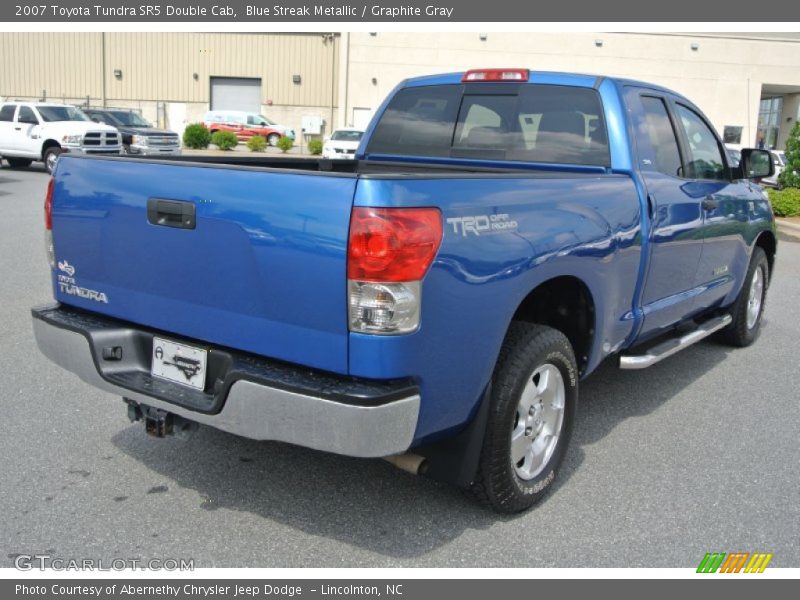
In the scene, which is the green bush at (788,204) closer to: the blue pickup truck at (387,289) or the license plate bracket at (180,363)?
the blue pickup truck at (387,289)

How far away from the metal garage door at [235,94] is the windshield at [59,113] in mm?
26489

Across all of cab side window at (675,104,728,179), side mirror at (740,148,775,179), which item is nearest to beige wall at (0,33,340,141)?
side mirror at (740,148,775,179)

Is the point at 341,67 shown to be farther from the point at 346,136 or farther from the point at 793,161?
the point at 793,161

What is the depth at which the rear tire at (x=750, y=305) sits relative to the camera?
6262 millimetres

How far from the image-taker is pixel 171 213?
10.1ft

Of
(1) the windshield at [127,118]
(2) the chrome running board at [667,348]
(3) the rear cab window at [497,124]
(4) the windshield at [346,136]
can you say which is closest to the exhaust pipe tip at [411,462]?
(2) the chrome running board at [667,348]

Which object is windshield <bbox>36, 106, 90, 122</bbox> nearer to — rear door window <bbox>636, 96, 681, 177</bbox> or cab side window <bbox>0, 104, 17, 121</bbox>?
cab side window <bbox>0, 104, 17, 121</bbox>

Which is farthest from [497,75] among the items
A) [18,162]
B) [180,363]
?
[18,162]

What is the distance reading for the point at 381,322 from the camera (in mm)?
2695

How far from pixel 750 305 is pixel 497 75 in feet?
10.7

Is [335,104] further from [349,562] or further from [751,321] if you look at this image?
[349,562]

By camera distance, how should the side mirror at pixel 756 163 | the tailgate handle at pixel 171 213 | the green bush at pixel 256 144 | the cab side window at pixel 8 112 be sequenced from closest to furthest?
1. the tailgate handle at pixel 171 213
2. the side mirror at pixel 756 163
3. the cab side window at pixel 8 112
4. the green bush at pixel 256 144

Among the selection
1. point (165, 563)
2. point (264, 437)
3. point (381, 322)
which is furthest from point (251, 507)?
point (381, 322)

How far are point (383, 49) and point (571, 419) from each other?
127 feet
